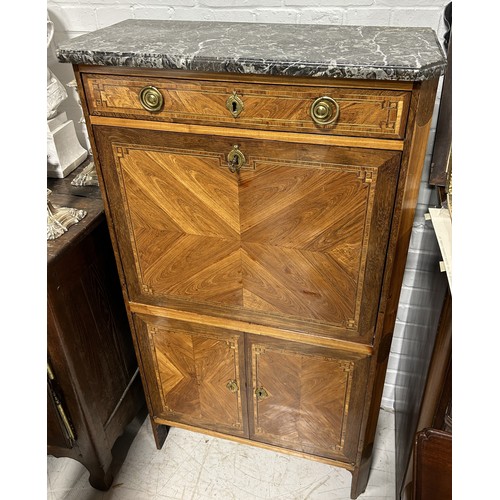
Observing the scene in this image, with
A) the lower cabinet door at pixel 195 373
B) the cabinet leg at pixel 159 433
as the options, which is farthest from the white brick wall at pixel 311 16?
the cabinet leg at pixel 159 433

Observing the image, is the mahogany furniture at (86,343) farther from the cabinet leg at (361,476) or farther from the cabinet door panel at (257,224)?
the cabinet leg at (361,476)

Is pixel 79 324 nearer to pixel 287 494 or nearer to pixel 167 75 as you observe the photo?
pixel 167 75

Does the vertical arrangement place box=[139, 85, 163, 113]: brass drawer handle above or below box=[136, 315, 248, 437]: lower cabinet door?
above

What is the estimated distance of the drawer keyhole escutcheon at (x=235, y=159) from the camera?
93cm

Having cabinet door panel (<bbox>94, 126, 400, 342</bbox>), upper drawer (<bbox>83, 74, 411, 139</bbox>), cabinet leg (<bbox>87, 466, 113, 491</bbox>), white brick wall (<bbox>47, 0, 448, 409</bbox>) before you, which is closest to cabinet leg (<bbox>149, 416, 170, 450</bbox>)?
cabinet leg (<bbox>87, 466, 113, 491</bbox>)

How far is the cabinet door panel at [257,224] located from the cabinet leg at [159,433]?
21.4 inches

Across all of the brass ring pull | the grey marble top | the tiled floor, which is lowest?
the tiled floor

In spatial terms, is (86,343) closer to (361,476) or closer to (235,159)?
(235,159)

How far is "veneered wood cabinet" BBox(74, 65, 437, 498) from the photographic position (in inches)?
34.3

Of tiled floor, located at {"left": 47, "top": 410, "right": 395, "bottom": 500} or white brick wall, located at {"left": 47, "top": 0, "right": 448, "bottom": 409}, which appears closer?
white brick wall, located at {"left": 47, "top": 0, "right": 448, "bottom": 409}

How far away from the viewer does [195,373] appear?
134 centimetres

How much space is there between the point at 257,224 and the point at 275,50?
33cm

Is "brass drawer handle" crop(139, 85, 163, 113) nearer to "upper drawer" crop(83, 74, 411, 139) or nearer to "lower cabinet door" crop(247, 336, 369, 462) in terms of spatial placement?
"upper drawer" crop(83, 74, 411, 139)

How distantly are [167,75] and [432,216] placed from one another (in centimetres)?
61
